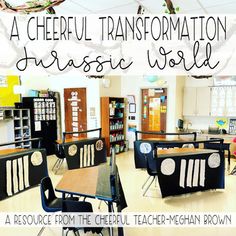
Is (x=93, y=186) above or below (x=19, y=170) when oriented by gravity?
above

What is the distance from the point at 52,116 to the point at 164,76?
382cm

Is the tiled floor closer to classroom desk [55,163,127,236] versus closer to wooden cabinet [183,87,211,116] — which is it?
classroom desk [55,163,127,236]

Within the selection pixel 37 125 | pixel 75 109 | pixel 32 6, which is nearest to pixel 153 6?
pixel 32 6

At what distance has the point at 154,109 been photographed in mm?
7289

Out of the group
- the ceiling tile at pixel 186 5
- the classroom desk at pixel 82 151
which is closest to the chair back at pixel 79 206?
the classroom desk at pixel 82 151

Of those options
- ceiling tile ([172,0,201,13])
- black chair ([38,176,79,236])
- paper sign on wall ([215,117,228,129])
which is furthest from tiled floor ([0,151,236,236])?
ceiling tile ([172,0,201,13])

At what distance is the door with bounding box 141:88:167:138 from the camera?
7.13 m

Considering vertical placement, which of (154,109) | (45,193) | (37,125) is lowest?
(45,193)

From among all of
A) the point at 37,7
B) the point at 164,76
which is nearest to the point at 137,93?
the point at 164,76

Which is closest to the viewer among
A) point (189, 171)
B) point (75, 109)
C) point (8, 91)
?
point (189, 171)

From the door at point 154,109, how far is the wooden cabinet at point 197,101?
0.72 meters

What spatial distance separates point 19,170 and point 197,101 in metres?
5.46

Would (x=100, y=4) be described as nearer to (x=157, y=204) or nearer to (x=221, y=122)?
(x=157, y=204)

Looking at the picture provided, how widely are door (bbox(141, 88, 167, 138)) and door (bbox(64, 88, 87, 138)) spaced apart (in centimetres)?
197
